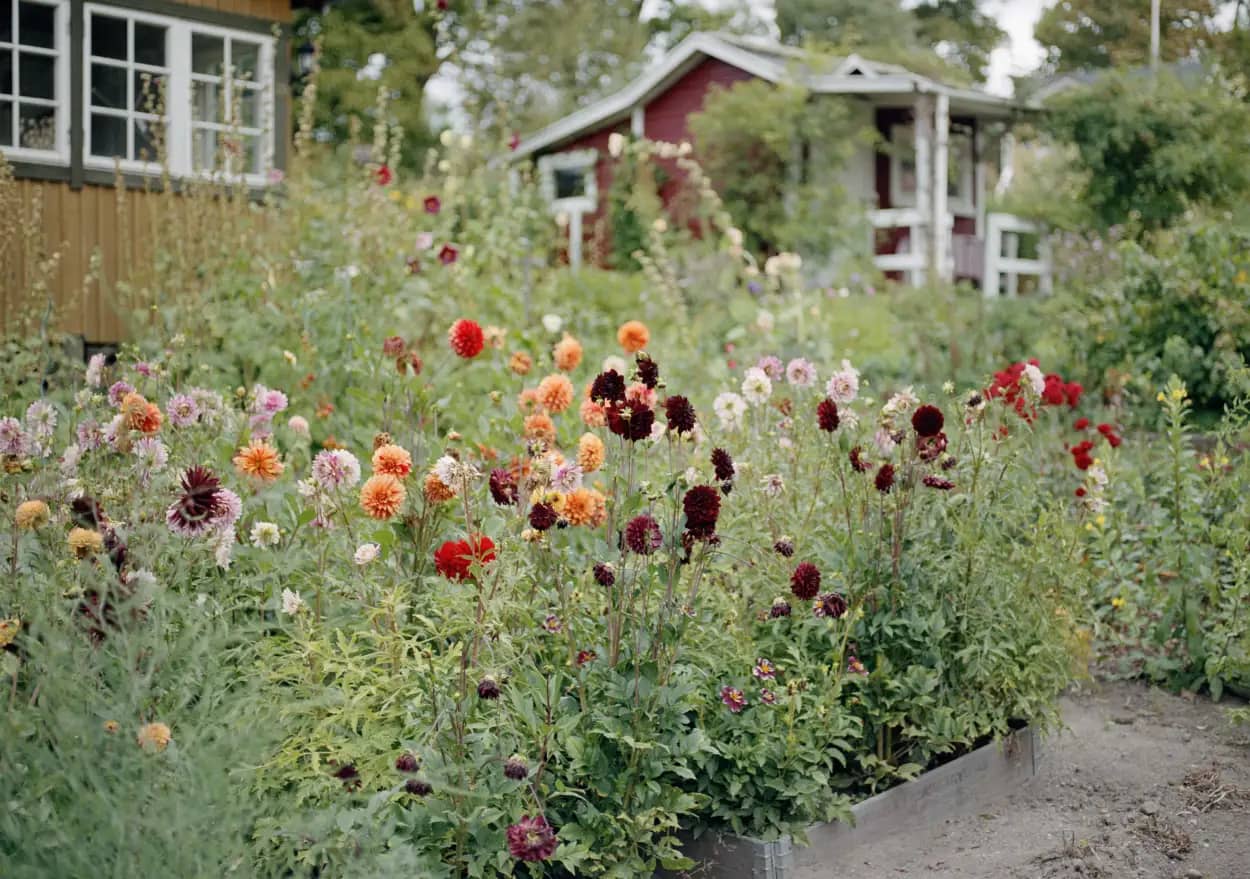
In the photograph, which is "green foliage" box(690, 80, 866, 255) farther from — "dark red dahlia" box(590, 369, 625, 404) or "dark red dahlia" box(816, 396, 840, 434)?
"dark red dahlia" box(590, 369, 625, 404)

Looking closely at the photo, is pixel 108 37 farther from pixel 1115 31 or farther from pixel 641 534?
pixel 1115 31

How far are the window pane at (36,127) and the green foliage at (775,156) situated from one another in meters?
10.7

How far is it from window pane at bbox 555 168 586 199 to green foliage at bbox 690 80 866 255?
3.66 metres

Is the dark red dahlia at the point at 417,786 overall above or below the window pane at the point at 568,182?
below

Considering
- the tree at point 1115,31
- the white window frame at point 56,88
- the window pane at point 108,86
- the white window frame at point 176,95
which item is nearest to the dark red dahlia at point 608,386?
the white window frame at point 176,95

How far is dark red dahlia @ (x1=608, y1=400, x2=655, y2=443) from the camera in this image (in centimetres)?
247

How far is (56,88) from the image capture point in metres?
7.55

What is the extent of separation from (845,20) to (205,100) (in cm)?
3099

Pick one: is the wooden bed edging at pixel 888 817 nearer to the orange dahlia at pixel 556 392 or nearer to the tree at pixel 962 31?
the orange dahlia at pixel 556 392

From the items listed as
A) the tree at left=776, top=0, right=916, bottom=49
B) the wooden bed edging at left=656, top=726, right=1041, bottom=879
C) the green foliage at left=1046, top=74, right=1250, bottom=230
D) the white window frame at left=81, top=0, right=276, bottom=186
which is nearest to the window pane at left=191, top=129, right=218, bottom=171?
the white window frame at left=81, top=0, right=276, bottom=186

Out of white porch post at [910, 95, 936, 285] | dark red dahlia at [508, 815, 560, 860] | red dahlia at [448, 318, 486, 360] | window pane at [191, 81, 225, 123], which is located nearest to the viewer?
dark red dahlia at [508, 815, 560, 860]

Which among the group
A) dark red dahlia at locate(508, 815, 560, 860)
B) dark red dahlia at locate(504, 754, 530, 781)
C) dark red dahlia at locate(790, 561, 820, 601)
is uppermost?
dark red dahlia at locate(790, 561, 820, 601)

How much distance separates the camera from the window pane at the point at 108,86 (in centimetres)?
775

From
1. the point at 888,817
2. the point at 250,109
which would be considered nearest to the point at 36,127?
the point at 250,109
